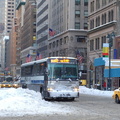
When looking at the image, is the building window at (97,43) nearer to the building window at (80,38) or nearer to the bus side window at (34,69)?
the building window at (80,38)

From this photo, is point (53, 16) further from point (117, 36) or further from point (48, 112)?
point (48, 112)

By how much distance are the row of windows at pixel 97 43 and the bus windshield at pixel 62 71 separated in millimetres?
39740

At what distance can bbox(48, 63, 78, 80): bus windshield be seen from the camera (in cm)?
2658

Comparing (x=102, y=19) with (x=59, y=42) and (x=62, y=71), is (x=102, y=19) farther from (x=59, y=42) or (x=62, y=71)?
(x=62, y=71)

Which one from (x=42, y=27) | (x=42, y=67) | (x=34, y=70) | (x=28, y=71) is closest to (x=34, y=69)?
(x=34, y=70)

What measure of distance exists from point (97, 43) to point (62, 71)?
43.6 m

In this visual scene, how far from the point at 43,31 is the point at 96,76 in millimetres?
50852

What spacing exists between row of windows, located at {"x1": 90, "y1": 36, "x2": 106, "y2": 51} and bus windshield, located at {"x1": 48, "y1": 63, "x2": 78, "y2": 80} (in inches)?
1565

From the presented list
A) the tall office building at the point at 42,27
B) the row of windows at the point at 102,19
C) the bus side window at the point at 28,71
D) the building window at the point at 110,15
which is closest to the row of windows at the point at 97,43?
the row of windows at the point at 102,19

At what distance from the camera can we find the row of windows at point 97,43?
66875 millimetres

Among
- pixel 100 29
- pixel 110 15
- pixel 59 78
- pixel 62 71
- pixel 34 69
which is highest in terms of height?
pixel 110 15

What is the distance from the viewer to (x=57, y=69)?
88.0 feet

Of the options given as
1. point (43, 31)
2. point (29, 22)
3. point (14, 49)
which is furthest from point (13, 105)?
point (14, 49)

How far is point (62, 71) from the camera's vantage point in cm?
2681
